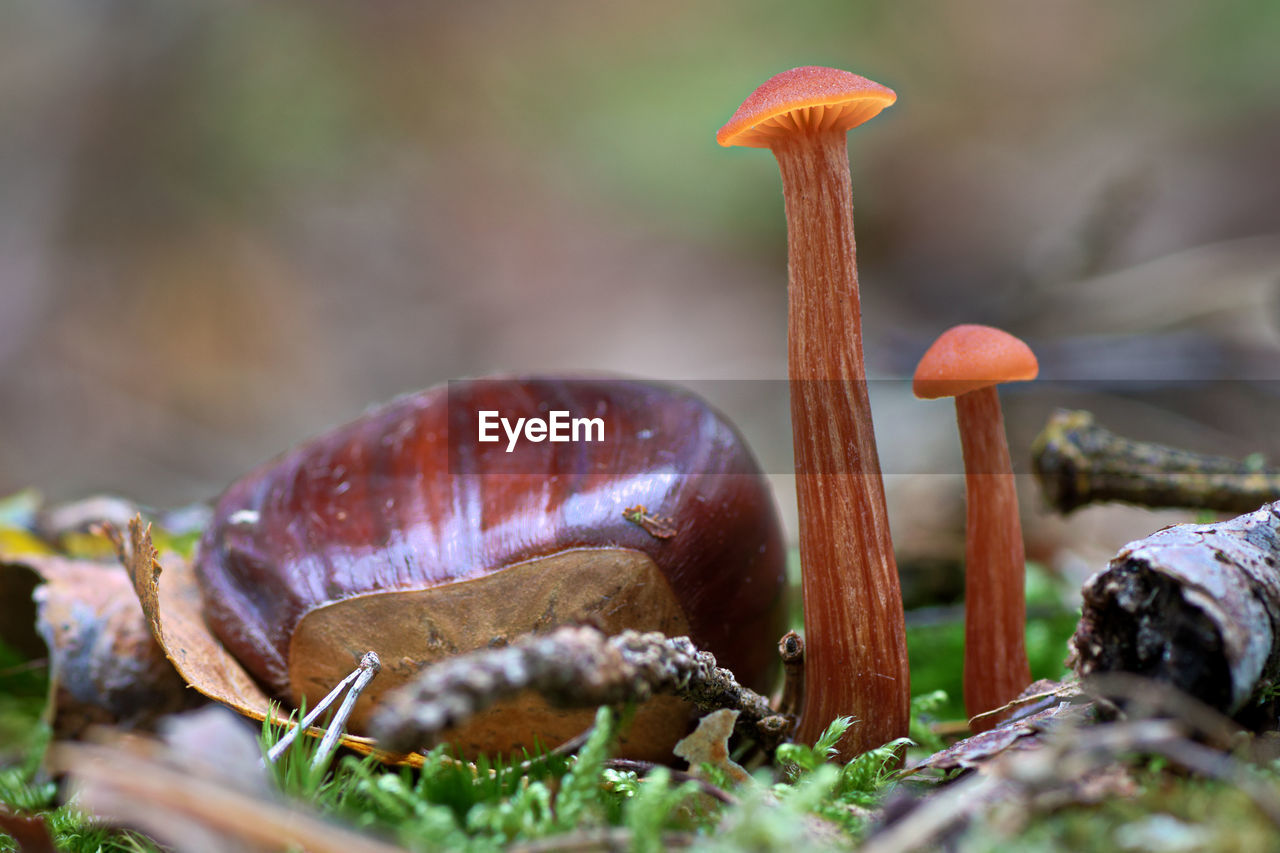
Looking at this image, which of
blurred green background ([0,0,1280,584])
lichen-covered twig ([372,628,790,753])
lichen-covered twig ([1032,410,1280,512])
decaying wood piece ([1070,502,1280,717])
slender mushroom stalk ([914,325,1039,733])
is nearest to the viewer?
lichen-covered twig ([372,628,790,753])

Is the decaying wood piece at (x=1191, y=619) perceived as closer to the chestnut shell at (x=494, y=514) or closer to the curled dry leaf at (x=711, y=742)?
the curled dry leaf at (x=711, y=742)

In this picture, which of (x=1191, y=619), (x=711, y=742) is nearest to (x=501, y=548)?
(x=711, y=742)

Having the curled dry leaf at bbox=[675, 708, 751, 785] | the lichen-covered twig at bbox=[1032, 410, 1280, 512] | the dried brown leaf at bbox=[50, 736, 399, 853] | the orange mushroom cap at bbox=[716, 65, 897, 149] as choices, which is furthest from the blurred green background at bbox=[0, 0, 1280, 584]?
the dried brown leaf at bbox=[50, 736, 399, 853]

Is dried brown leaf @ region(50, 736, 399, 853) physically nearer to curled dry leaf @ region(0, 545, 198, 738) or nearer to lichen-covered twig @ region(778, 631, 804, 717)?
lichen-covered twig @ region(778, 631, 804, 717)

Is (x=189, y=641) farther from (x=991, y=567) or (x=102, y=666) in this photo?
(x=991, y=567)

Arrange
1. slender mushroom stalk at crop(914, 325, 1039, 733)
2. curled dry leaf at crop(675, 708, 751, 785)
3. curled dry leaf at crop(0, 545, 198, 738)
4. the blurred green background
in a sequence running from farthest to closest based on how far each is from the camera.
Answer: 1. the blurred green background
2. curled dry leaf at crop(0, 545, 198, 738)
3. slender mushroom stalk at crop(914, 325, 1039, 733)
4. curled dry leaf at crop(675, 708, 751, 785)

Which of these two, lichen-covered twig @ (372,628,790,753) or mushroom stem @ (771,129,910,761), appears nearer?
lichen-covered twig @ (372,628,790,753)
